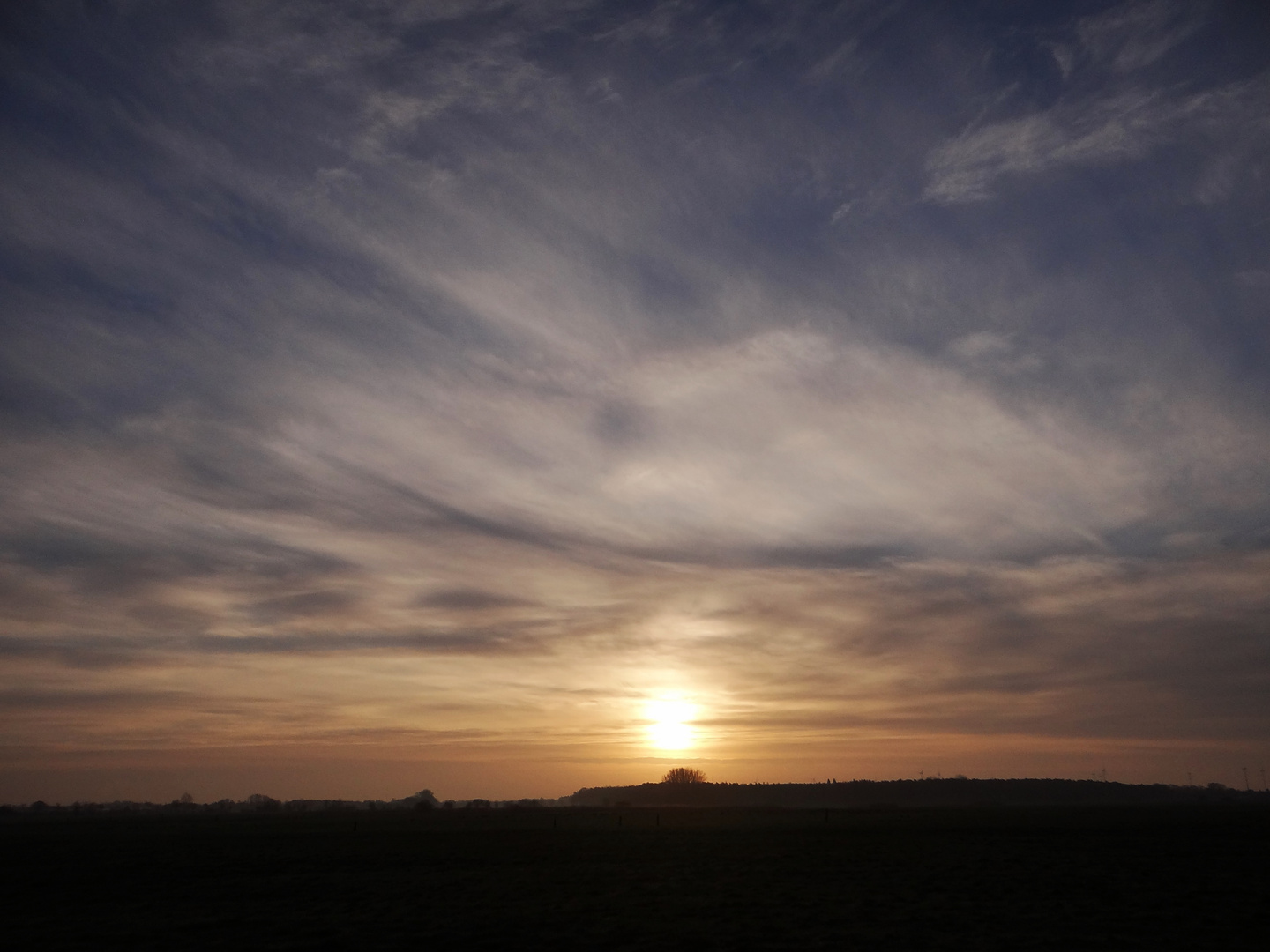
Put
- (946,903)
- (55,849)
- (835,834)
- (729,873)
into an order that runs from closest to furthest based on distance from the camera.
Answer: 1. (946,903)
2. (729,873)
3. (55,849)
4. (835,834)

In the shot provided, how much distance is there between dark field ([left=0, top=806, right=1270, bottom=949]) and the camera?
30172 mm

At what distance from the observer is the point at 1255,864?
161 feet

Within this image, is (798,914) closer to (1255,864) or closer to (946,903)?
(946,903)

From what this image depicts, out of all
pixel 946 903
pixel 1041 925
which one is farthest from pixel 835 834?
pixel 1041 925

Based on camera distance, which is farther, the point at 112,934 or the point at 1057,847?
the point at 1057,847

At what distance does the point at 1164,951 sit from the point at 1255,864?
1217 inches

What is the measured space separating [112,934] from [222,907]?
701cm

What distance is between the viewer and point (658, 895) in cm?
3994

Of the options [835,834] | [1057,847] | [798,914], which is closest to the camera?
[798,914]

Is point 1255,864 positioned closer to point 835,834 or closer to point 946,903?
point 946,903

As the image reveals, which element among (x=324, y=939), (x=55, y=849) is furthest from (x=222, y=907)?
(x=55, y=849)

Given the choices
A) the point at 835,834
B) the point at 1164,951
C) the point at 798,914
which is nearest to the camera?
the point at 1164,951

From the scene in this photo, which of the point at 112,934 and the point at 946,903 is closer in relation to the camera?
the point at 112,934

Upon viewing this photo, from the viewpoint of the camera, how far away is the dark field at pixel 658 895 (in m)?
30.2
